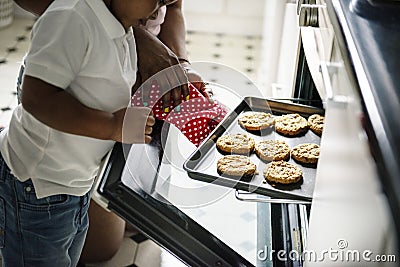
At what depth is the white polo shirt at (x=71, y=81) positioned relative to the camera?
3.63ft

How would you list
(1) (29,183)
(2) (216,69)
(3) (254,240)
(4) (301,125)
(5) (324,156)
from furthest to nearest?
(2) (216,69) < (3) (254,240) < (4) (301,125) < (1) (29,183) < (5) (324,156)

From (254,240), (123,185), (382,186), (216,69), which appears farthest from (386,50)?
(216,69)

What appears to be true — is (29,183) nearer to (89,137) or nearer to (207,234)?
(89,137)

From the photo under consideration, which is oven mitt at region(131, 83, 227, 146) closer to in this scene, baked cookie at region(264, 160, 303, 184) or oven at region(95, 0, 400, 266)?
oven at region(95, 0, 400, 266)

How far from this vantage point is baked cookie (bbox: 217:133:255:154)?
4.45 ft

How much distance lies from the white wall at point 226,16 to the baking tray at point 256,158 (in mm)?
2087

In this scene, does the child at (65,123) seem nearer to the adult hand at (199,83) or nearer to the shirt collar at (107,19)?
the shirt collar at (107,19)

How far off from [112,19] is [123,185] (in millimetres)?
306

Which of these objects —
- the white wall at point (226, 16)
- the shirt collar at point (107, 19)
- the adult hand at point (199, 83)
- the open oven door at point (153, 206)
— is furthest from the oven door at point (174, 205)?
the white wall at point (226, 16)

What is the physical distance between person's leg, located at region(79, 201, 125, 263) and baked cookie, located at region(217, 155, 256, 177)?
0.60 m

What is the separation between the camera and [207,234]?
123cm

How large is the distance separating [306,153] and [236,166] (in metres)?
0.16

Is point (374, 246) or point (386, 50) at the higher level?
point (386, 50)

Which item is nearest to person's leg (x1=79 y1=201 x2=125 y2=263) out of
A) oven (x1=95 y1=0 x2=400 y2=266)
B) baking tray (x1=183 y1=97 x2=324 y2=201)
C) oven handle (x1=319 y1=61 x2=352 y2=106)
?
oven (x1=95 y1=0 x2=400 y2=266)
